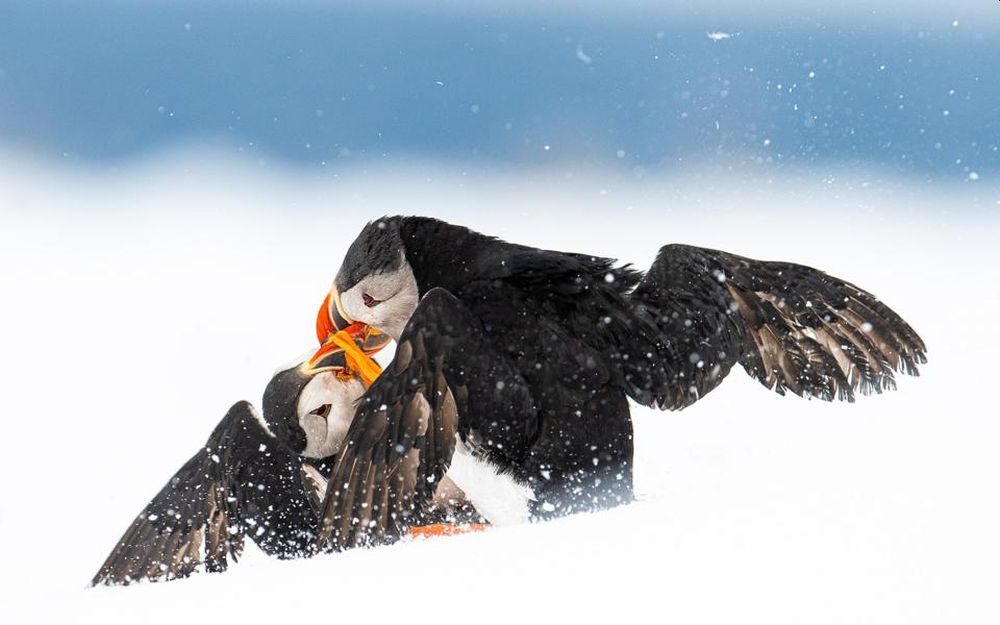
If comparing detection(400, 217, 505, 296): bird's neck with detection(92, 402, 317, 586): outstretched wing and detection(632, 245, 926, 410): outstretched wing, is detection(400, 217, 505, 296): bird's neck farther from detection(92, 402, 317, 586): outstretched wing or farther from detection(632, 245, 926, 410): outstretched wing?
detection(92, 402, 317, 586): outstretched wing

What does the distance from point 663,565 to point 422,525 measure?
3.36 ft

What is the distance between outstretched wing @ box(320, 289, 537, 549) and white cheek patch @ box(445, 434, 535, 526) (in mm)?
190

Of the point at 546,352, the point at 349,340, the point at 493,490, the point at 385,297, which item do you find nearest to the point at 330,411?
the point at 349,340

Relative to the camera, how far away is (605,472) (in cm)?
242

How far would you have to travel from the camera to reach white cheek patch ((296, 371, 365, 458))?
8.29ft

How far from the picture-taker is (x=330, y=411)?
2541 mm

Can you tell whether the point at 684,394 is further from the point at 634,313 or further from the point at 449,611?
the point at 449,611

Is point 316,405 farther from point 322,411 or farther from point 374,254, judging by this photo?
point 374,254

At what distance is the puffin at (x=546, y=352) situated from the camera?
2127 mm

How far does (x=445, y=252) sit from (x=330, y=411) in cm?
47

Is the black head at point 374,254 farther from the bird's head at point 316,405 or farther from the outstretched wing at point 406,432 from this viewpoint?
the outstretched wing at point 406,432

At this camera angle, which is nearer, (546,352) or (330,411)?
(546,352)

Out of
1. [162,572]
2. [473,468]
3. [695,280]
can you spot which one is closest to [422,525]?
[473,468]

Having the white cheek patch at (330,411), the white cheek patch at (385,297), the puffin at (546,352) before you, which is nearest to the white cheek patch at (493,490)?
the puffin at (546,352)
